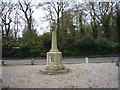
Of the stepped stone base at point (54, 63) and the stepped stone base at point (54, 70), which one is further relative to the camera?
the stepped stone base at point (54, 63)

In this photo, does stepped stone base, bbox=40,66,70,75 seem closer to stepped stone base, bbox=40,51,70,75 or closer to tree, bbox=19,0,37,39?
stepped stone base, bbox=40,51,70,75

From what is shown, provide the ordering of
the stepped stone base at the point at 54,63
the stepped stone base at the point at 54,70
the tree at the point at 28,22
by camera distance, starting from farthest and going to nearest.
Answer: the tree at the point at 28,22 → the stepped stone base at the point at 54,63 → the stepped stone base at the point at 54,70

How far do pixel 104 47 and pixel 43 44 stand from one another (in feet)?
36.5

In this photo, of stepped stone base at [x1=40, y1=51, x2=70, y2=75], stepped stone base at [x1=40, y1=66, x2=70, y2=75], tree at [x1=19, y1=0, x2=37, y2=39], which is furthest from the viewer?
tree at [x1=19, y1=0, x2=37, y2=39]

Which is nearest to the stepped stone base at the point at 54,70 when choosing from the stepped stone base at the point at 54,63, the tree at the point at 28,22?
the stepped stone base at the point at 54,63

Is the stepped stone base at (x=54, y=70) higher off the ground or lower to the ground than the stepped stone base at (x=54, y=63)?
lower

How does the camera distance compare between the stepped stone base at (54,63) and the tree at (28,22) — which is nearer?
the stepped stone base at (54,63)

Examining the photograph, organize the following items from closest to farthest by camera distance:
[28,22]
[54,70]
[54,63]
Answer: [54,70] < [54,63] < [28,22]

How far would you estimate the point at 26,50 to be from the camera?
21297 millimetres

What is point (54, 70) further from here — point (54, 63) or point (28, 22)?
point (28, 22)

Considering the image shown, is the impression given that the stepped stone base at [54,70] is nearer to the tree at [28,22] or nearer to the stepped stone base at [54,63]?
the stepped stone base at [54,63]

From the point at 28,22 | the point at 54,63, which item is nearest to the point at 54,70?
the point at 54,63

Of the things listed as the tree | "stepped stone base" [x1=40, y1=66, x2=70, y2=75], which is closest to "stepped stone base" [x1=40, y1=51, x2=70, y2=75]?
"stepped stone base" [x1=40, y1=66, x2=70, y2=75]

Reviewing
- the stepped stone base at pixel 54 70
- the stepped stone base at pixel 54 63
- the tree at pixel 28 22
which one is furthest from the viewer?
the tree at pixel 28 22
